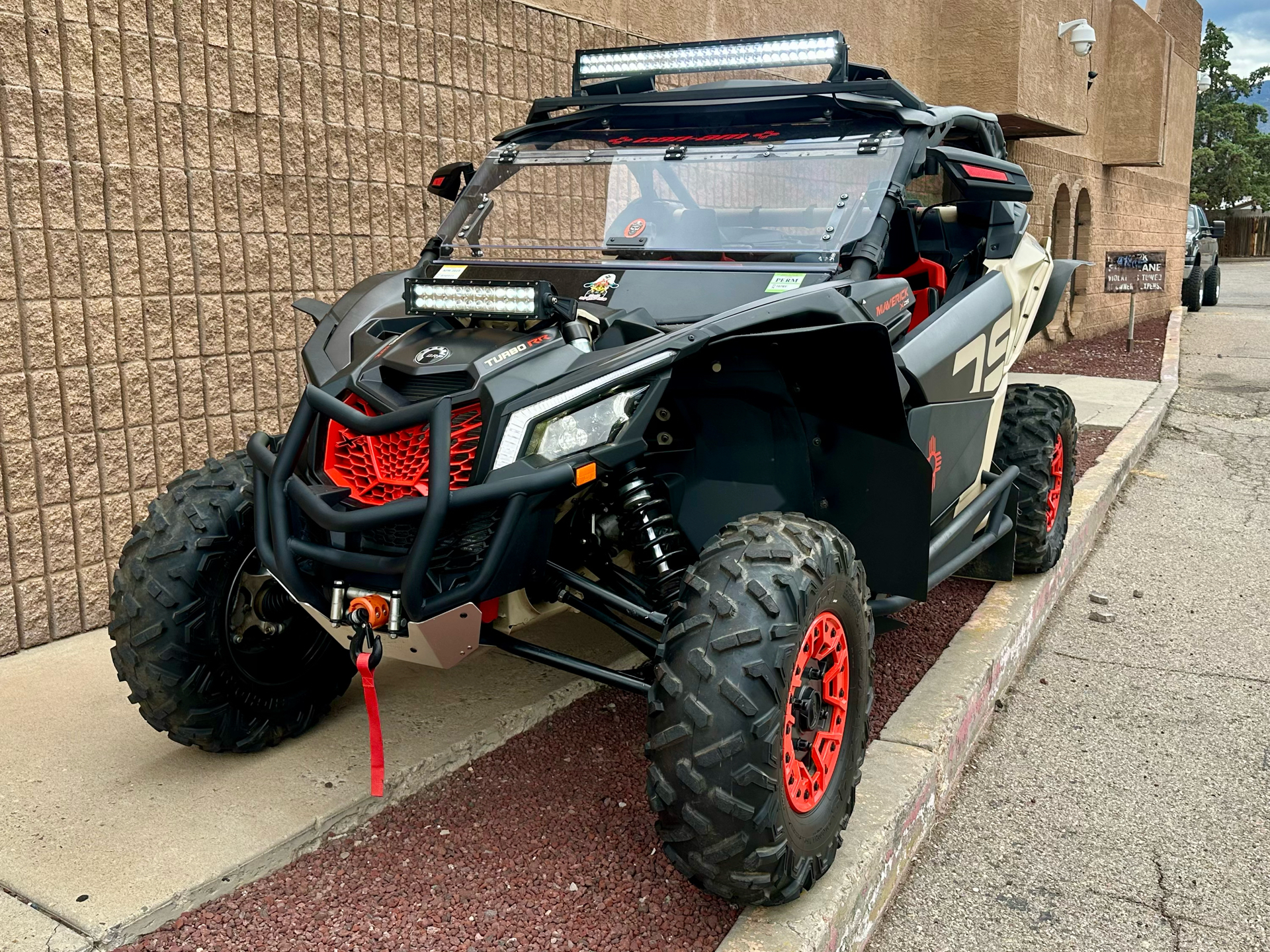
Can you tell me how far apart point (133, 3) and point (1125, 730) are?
16.3 ft

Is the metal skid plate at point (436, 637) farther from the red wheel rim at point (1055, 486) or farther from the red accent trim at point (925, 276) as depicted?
the red wheel rim at point (1055, 486)

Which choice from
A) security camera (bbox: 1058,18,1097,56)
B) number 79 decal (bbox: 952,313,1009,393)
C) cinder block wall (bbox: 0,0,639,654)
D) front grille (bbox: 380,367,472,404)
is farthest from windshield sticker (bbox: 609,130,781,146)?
security camera (bbox: 1058,18,1097,56)

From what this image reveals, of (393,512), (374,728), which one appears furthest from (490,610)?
(393,512)

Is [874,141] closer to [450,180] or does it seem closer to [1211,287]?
[450,180]

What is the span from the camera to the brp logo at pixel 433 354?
3109mm

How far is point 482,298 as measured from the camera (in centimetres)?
313

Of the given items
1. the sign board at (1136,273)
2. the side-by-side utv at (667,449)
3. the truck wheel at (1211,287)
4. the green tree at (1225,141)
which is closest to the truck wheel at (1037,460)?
the side-by-side utv at (667,449)

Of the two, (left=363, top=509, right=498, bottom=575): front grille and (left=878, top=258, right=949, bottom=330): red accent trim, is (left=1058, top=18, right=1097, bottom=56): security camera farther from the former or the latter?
(left=363, top=509, right=498, bottom=575): front grille

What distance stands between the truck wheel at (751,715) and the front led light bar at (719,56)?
5.95 feet

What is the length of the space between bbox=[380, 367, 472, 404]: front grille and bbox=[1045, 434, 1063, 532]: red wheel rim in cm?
348

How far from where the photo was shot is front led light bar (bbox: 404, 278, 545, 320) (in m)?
3.08

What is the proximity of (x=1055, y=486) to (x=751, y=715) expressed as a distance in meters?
3.63

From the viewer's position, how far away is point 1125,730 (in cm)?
457

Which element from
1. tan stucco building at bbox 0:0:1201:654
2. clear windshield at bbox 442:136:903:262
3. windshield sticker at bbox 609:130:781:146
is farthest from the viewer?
tan stucco building at bbox 0:0:1201:654
